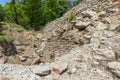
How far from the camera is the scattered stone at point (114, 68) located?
7.01 metres

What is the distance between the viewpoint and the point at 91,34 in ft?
30.1

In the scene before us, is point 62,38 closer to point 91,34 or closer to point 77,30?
point 77,30

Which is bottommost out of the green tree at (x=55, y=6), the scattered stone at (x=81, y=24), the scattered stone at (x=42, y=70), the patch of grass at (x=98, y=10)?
the green tree at (x=55, y=6)

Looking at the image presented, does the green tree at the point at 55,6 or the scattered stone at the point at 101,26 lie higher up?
the scattered stone at the point at 101,26

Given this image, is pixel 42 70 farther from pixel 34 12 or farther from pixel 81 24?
pixel 34 12

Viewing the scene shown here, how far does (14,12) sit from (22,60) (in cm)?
1624

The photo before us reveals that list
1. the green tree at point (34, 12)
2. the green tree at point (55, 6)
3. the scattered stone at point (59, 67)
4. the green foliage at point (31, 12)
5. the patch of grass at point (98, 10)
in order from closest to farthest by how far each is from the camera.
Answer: the scattered stone at point (59, 67) < the patch of grass at point (98, 10) < the green foliage at point (31, 12) < the green tree at point (34, 12) < the green tree at point (55, 6)

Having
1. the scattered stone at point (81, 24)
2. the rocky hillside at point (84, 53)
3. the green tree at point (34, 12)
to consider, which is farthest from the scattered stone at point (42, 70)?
the green tree at point (34, 12)

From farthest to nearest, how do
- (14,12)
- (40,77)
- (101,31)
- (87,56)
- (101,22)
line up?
(14,12) < (101,22) < (101,31) < (87,56) < (40,77)

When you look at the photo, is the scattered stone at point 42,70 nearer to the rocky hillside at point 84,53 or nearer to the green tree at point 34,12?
the rocky hillside at point 84,53

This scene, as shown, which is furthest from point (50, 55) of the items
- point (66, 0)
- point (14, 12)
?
point (66, 0)

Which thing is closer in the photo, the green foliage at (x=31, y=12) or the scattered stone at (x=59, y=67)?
the scattered stone at (x=59, y=67)

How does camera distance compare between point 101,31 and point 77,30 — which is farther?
point 77,30

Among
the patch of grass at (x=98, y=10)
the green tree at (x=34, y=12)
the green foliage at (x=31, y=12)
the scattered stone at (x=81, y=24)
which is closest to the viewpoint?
the scattered stone at (x=81, y=24)
